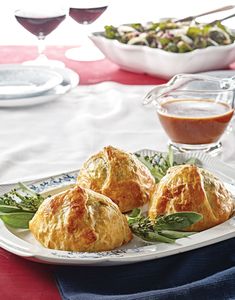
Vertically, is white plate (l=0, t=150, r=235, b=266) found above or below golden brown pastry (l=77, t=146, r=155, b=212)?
below

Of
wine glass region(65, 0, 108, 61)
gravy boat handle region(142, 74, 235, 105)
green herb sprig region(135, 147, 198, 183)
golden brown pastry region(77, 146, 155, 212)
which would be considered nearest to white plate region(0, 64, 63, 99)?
wine glass region(65, 0, 108, 61)

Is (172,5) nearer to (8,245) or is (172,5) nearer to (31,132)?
(31,132)

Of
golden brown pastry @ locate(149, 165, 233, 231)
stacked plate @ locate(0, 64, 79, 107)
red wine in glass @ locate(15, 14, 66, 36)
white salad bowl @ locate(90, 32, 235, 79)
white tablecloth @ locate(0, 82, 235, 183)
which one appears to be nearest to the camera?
golden brown pastry @ locate(149, 165, 233, 231)

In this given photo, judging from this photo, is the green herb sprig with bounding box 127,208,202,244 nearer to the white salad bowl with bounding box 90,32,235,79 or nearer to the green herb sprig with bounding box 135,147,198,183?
the green herb sprig with bounding box 135,147,198,183

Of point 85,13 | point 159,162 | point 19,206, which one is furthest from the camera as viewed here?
point 85,13

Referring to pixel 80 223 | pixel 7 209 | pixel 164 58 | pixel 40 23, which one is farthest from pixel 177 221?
pixel 40 23

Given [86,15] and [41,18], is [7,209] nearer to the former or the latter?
[41,18]

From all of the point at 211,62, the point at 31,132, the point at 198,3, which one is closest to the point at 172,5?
the point at 198,3
